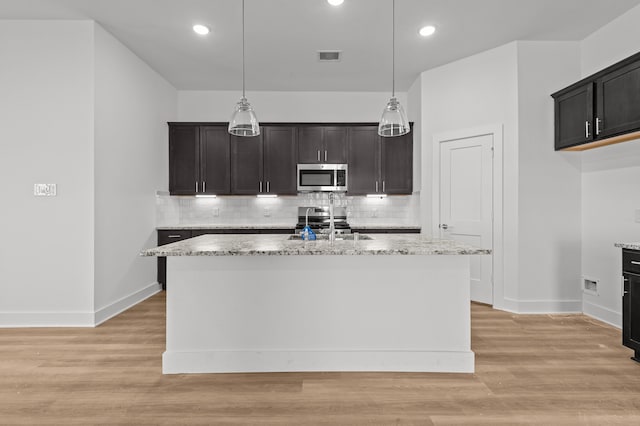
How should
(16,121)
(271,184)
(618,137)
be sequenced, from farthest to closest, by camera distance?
(271,184)
(16,121)
(618,137)

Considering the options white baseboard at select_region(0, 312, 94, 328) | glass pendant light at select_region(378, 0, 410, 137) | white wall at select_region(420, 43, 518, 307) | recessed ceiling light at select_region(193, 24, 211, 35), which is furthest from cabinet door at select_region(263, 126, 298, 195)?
white baseboard at select_region(0, 312, 94, 328)

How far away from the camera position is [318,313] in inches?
98.3

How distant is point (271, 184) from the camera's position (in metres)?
5.30

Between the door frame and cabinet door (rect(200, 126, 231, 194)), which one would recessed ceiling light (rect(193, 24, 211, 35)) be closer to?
cabinet door (rect(200, 126, 231, 194))

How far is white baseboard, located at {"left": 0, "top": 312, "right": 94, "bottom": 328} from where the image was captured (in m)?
3.47

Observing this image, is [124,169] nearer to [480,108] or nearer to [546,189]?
[480,108]

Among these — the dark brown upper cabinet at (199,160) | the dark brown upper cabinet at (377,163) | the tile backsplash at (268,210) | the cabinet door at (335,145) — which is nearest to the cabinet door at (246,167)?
the dark brown upper cabinet at (199,160)

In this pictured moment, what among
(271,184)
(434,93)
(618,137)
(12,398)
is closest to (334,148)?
(271,184)

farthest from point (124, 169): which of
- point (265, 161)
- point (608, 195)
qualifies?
point (608, 195)

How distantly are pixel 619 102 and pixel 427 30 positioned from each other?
73.3 inches

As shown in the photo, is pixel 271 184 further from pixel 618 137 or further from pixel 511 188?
pixel 618 137

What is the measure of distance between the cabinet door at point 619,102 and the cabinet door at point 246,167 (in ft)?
13.2

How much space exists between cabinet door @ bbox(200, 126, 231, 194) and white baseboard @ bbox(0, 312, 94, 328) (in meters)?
2.34

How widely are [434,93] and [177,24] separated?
125 inches
